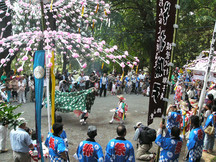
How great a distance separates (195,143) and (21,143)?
12.3 ft

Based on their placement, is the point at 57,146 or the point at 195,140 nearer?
the point at 57,146

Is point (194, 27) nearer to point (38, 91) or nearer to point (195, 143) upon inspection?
point (195, 143)

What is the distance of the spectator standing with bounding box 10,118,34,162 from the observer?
13.8 feet

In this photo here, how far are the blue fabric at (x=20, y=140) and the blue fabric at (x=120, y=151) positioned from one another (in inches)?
67.8

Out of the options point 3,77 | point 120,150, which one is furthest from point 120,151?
point 3,77

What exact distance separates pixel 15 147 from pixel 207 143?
547 cm

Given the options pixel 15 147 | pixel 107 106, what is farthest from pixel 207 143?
pixel 107 106

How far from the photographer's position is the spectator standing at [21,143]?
165 inches

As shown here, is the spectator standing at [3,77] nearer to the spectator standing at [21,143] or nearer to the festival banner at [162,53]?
the spectator standing at [21,143]

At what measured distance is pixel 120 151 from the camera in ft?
11.8

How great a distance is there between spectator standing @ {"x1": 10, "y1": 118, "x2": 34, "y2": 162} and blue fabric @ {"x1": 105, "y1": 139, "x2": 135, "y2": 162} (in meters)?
1.73

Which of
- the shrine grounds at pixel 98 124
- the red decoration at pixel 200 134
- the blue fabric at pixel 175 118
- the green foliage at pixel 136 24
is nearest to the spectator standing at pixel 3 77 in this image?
the shrine grounds at pixel 98 124

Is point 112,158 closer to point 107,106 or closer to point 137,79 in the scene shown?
point 107,106

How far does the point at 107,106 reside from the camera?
39.9 ft
